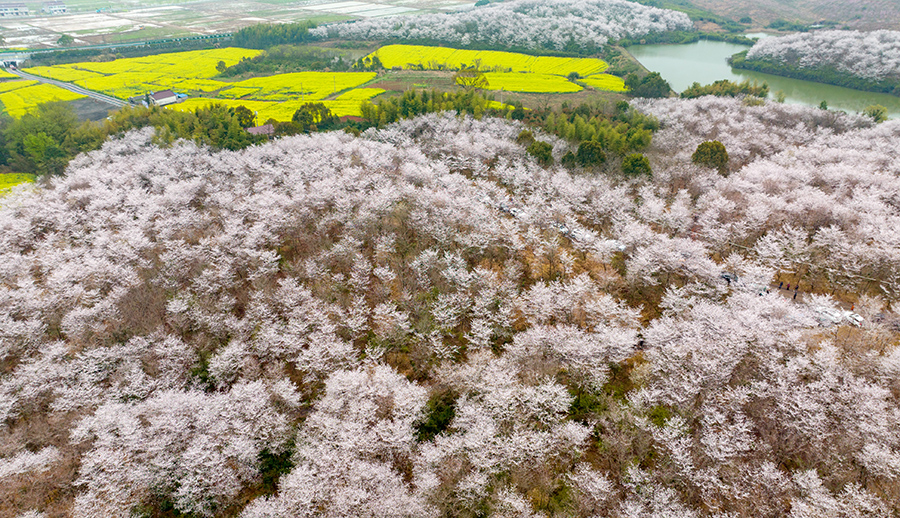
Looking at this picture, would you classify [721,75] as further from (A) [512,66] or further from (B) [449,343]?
(B) [449,343]

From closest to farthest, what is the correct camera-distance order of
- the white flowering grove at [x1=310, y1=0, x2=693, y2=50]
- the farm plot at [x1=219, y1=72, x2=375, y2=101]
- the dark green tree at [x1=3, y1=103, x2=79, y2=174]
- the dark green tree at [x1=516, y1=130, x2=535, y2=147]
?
the dark green tree at [x1=3, y1=103, x2=79, y2=174]
the dark green tree at [x1=516, y1=130, x2=535, y2=147]
the farm plot at [x1=219, y1=72, x2=375, y2=101]
the white flowering grove at [x1=310, y1=0, x2=693, y2=50]

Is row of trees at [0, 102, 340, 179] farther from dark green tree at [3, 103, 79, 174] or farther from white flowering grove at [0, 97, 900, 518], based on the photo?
white flowering grove at [0, 97, 900, 518]

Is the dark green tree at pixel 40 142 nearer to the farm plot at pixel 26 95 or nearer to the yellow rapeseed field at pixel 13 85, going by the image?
the farm plot at pixel 26 95

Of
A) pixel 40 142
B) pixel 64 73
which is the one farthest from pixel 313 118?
pixel 64 73

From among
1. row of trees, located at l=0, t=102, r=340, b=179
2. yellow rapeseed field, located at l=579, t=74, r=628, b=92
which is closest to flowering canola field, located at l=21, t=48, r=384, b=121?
row of trees, located at l=0, t=102, r=340, b=179

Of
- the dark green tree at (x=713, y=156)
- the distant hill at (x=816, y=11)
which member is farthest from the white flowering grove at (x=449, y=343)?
the distant hill at (x=816, y=11)
